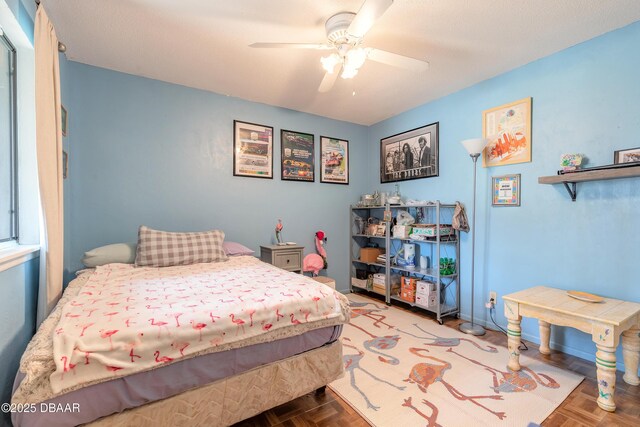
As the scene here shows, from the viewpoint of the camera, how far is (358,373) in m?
2.03

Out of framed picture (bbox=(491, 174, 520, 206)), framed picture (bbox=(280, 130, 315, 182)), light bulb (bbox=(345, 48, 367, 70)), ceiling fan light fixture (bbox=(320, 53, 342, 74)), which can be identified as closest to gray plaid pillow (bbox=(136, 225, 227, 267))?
framed picture (bbox=(280, 130, 315, 182))

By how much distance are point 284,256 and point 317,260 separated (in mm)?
533

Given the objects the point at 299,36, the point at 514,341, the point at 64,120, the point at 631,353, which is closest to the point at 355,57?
the point at 299,36

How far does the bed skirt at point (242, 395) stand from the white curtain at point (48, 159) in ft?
3.55

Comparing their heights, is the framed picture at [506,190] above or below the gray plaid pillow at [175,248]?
above

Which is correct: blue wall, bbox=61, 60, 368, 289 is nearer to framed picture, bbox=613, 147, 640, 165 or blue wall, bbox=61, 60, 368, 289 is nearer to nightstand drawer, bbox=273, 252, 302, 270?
nightstand drawer, bbox=273, 252, 302, 270

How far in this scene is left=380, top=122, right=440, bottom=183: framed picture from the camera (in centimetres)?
343

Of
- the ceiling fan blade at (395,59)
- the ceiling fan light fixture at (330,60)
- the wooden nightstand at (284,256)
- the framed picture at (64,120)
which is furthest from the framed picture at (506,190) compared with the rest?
the framed picture at (64,120)

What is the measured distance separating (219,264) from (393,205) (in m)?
2.24

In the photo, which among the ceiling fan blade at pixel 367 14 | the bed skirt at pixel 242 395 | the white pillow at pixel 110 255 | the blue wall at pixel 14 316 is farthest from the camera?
the white pillow at pixel 110 255

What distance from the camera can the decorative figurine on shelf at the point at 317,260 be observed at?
351 cm

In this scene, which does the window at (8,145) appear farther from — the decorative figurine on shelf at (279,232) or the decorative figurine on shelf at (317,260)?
the decorative figurine on shelf at (317,260)

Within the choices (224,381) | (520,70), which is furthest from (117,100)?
(520,70)

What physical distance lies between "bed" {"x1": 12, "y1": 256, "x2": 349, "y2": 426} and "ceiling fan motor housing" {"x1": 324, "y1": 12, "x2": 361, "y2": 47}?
168 centimetres
